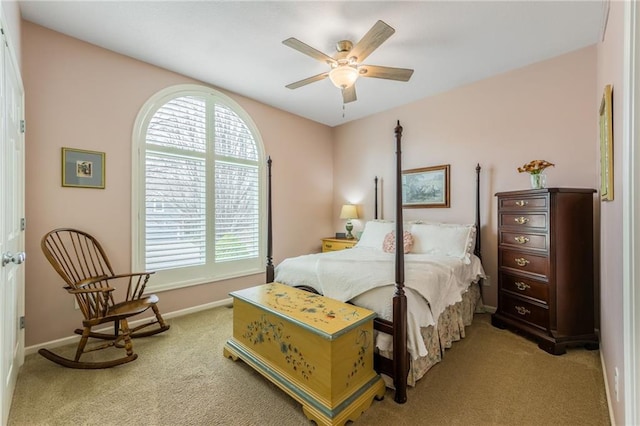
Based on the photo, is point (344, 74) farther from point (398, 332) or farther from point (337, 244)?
point (337, 244)

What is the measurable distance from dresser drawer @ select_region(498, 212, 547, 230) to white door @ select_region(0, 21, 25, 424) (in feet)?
12.3

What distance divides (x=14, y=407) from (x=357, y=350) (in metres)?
2.14

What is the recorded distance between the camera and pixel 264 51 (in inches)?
109

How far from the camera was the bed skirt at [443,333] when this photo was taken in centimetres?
198

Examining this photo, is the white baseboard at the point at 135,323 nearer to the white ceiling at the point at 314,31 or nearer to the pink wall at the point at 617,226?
the white ceiling at the point at 314,31

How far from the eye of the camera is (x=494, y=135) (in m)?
3.34

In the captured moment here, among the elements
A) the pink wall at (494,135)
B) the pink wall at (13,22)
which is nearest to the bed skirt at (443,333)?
the pink wall at (494,135)

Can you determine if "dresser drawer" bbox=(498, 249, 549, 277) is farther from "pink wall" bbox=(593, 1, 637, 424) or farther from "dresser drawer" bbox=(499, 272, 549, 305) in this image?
"pink wall" bbox=(593, 1, 637, 424)

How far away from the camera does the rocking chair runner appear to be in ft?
7.18

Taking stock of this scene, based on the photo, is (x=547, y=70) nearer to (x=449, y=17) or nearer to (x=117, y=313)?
(x=449, y=17)

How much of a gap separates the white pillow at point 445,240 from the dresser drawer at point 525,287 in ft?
1.31

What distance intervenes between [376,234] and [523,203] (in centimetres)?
160

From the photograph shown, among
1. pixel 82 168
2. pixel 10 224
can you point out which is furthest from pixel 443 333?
pixel 82 168

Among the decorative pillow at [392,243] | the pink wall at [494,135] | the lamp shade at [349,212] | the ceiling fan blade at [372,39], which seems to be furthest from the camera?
the lamp shade at [349,212]
